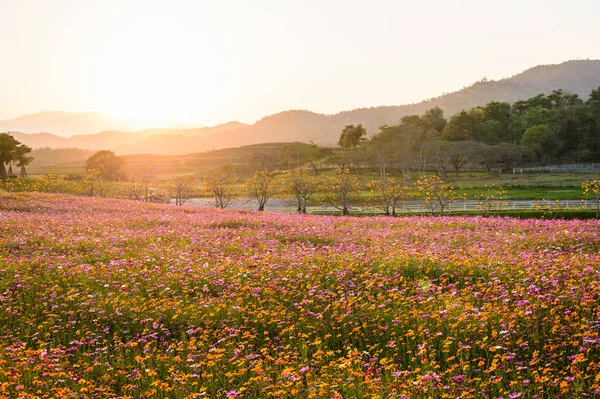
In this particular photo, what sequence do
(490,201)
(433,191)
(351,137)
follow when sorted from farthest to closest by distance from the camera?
(351,137) → (490,201) → (433,191)

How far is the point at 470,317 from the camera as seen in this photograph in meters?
9.29

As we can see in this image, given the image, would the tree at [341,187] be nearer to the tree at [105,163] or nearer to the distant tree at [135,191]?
the distant tree at [135,191]

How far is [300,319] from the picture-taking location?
1000 cm

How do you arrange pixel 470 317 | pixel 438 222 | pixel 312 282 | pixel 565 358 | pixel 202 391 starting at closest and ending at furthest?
pixel 202 391 < pixel 565 358 < pixel 470 317 < pixel 312 282 < pixel 438 222

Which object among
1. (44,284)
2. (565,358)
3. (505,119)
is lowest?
(565,358)

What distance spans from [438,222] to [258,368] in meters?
17.9

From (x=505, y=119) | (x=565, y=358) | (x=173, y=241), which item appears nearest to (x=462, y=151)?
(x=505, y=119)

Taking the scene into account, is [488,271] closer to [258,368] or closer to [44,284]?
[258,368]

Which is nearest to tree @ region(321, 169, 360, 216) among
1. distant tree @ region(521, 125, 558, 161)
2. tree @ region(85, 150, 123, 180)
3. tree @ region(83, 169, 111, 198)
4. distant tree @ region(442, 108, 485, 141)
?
tree @ region(83, 169, 111, 198)

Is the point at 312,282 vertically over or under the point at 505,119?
under

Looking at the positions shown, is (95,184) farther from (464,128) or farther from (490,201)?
(464,128)

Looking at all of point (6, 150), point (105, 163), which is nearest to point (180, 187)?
point (6, 150)

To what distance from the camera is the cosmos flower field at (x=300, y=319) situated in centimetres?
745

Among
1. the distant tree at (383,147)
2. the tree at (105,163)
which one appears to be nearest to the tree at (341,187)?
the distant tree at (383,147)
